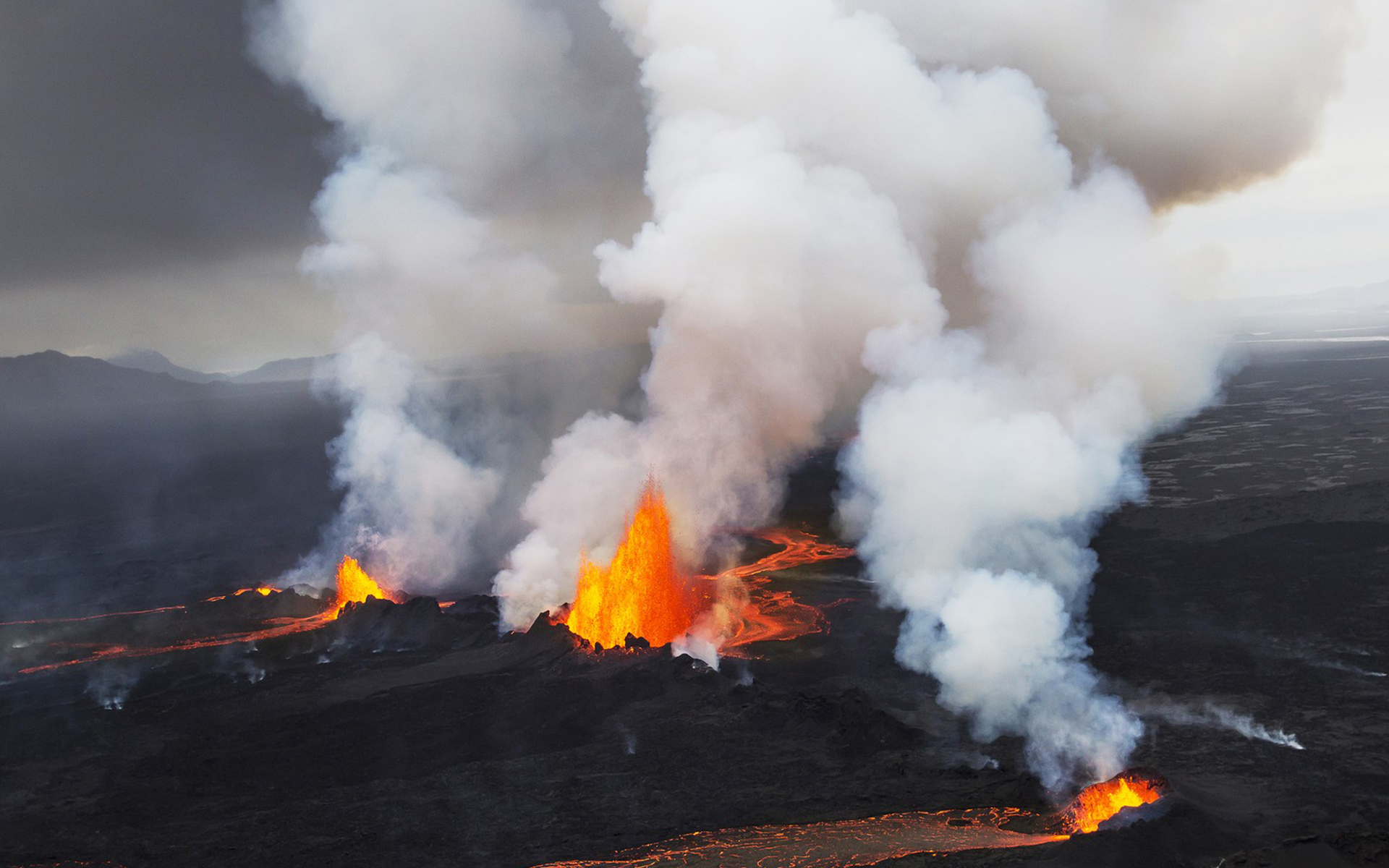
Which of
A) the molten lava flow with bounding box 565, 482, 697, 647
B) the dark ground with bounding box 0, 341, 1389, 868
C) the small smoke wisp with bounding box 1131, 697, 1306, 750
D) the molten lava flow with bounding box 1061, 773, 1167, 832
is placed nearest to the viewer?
the molten lava flow with bounding box 1061, 773, 1167, 832

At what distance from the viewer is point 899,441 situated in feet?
158

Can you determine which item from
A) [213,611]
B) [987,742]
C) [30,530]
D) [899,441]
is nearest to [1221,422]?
[899,441]

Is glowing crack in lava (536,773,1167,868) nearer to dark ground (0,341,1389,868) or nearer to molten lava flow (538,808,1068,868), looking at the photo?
molten lava flow (538,808,1068,868)

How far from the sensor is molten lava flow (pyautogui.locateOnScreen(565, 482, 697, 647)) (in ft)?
140

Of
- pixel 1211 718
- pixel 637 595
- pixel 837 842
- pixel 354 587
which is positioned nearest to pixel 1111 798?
pixel 837 842

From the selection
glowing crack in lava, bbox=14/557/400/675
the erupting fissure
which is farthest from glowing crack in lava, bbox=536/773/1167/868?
glowing crack in lava, bbox=14/557/400/675

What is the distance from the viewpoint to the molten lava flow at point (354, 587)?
5144cm

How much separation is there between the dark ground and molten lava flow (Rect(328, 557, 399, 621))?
531cm

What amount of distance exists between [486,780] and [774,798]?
8847mm

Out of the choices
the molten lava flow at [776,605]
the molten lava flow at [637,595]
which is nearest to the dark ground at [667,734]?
the molten lava flow at [776,605]

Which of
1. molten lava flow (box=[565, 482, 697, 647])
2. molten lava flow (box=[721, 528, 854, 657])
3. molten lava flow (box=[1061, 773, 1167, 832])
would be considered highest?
molten lava flow (box=[565, 482, 697, 647])

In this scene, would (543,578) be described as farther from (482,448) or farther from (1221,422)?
(1221,422)

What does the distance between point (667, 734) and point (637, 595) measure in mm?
12939

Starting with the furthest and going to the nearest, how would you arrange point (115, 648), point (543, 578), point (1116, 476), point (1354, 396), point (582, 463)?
1. point (1354, 396)
2. point (1116, 476)
3. point (582, 463)
4. point (543, 578)
5. point (115, 648)
